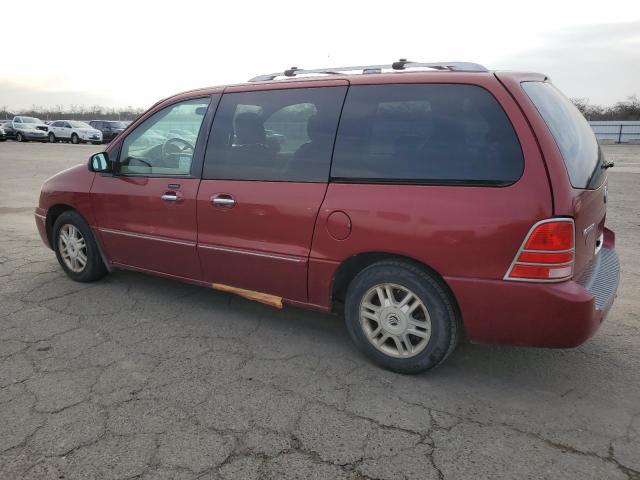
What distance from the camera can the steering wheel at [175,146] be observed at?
3795 mm

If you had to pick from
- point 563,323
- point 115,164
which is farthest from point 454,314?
point 115,164

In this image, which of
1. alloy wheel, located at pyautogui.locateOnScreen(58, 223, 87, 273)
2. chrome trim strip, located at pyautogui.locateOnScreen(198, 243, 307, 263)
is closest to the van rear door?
chrome trim strip, located at pyautogui.locateOnScreen(198, 243, 307, 263)

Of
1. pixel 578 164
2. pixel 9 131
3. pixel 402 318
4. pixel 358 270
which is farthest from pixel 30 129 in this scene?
pixel 578 164

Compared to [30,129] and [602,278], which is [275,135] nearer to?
[602,278]

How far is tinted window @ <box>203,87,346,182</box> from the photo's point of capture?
10.4 feet

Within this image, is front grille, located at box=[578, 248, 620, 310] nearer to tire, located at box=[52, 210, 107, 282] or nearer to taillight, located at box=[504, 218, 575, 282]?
taillight, located at box=[504, 218, 575, 282]

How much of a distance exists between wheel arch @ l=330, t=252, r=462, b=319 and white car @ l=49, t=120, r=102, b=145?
30.8 metres

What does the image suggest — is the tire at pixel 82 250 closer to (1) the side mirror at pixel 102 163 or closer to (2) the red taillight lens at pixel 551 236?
(1) the side mirror at pixel 102 163

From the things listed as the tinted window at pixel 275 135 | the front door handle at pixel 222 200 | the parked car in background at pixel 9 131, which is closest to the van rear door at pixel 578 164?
the tinted window at pixel 275 135

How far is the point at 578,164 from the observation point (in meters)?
2.73

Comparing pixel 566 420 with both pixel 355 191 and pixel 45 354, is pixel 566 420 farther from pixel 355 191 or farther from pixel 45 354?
pixel 45 354

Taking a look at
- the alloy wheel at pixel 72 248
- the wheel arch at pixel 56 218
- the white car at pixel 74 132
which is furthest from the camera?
the white car at pixel 74 132

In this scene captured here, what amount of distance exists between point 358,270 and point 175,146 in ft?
5.91

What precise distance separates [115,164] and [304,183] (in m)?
1.93
